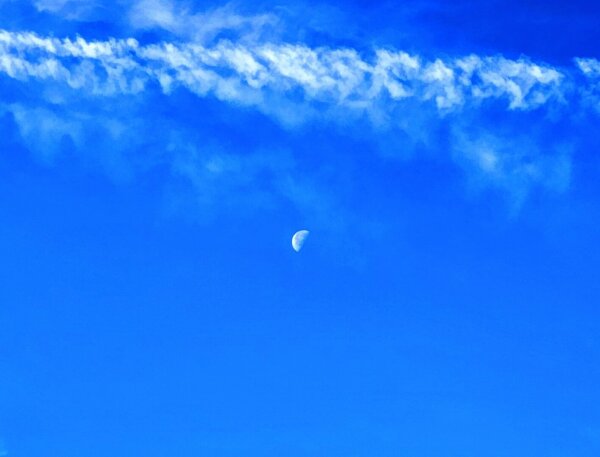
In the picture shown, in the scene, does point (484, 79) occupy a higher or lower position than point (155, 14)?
lower

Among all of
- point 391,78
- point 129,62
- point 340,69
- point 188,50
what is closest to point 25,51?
point 129,62

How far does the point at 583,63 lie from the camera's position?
6895mm

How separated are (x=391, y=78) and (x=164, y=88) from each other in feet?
6.41

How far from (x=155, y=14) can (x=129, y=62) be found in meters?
0.46

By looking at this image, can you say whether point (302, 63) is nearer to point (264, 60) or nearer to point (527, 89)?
point (264, 60)

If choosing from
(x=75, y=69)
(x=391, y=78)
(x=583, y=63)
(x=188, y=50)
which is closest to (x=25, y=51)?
(x=75, y=69)

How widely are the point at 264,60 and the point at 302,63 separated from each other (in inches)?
12.8

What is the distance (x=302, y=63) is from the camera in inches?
278

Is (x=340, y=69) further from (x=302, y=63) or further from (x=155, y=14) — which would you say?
(x=155, y=14)

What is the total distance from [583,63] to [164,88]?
3.54 metres

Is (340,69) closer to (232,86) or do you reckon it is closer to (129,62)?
(232,86)

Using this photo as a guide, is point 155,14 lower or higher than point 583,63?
higher

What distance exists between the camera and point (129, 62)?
23.3 feet

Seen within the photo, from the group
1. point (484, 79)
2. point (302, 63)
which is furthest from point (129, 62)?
point (484, 79)
